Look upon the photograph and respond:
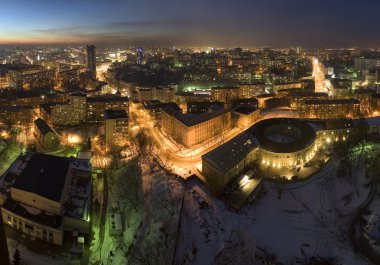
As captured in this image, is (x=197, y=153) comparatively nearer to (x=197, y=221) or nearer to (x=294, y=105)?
(x=197, y=221)

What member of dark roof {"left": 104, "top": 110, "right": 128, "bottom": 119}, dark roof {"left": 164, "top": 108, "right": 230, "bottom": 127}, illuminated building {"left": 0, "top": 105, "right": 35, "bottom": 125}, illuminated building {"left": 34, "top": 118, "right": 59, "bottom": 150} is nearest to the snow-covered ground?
dark roof {"left": 164, "top": 108, "right": 230, "bottom": 127}

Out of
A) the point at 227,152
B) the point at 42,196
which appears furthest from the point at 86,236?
the point at 227,152

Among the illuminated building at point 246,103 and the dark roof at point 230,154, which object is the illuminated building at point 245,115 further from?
the dark roof at point 230,154

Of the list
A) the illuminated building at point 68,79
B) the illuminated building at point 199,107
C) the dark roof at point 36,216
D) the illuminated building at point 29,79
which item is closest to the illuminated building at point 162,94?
the illuminated building at point 199,107

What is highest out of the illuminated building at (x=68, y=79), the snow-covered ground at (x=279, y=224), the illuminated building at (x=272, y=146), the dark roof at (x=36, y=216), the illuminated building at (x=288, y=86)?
the illuminated building at (x=68, y=79)

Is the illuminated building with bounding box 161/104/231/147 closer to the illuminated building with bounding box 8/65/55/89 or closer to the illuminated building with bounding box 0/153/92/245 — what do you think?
the illuminated building with bounding box 0/153/92/245

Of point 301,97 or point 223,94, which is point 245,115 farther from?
point 223,94
